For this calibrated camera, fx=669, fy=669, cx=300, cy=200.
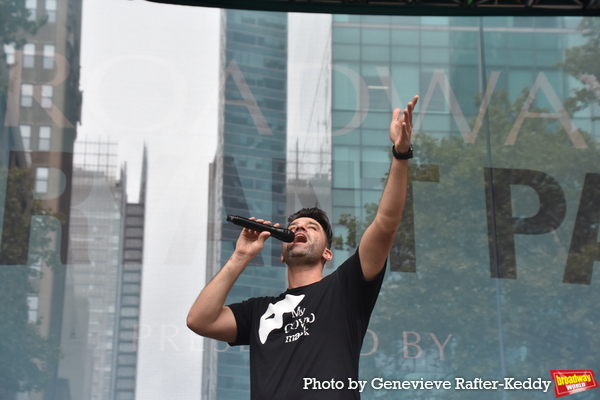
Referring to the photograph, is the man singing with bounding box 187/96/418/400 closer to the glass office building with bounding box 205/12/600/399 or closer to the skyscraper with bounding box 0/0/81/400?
the glass office building with bounding box 205/12/600/399

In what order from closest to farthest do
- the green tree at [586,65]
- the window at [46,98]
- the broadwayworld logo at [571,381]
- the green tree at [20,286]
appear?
the green tree at [20,286] < the broadwayworld logo at [571,381] < the window at [46,98] < the green tree at [586,65]

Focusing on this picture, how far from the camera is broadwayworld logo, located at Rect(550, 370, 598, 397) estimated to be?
3.18 metres

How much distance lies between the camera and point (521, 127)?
11.8 ft

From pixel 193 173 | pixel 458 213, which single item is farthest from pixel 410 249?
pixel 193 173

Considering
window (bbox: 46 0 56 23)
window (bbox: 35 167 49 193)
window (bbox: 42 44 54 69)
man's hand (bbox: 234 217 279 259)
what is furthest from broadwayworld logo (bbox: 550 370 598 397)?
window (bbox: 46 0 56 23)

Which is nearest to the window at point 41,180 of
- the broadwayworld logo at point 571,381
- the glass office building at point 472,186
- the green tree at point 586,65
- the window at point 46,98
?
the window at point 46,98

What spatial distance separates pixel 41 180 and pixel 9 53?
27.6 inches

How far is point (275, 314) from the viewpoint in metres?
1.73

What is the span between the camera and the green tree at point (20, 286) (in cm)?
304

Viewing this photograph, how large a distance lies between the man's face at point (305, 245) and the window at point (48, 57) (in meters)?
2.11

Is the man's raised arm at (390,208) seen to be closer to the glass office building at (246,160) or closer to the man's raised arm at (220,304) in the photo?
the man's raised arm at (220,304)

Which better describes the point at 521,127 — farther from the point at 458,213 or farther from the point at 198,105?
the point at 198,105

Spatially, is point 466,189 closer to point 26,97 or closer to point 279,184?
point 279,184

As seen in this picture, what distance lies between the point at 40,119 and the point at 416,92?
1975 mm
